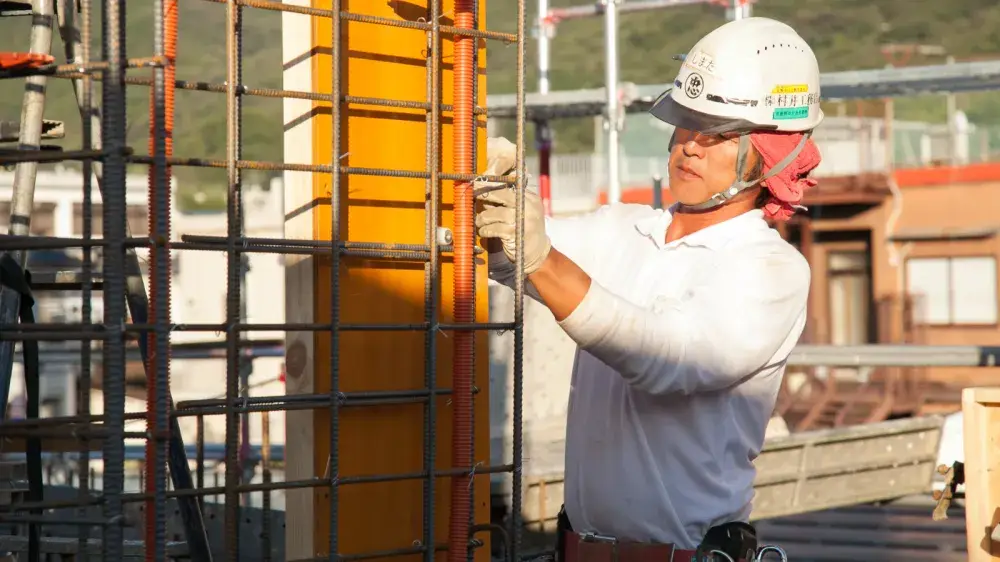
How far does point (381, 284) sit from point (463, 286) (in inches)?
11.0

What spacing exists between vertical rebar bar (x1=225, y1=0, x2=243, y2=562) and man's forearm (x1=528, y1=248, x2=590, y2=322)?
839 millimetres

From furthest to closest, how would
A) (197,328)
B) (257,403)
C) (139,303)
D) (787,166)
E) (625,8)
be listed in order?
(625,8), (139,303), (787,166), (257,403), (197,328)

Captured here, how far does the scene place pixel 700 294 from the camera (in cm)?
387

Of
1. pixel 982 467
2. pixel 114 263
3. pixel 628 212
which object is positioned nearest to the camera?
pixel 114 263

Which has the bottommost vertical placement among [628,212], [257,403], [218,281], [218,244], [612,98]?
[218,281]

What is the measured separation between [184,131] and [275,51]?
7533 millimetres

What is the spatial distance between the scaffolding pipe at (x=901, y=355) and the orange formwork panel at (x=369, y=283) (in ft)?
18.8

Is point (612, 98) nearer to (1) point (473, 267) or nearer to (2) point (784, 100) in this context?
→ (2) point (784, 100)

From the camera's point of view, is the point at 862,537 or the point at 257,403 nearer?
the point at 257,403

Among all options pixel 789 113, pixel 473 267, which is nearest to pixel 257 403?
pixel 473 267

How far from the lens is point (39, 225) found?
1640 inches

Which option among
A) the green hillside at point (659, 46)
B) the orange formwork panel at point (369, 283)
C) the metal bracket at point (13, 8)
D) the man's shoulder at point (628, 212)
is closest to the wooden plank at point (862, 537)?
the man's shoulder at point (628, 212)

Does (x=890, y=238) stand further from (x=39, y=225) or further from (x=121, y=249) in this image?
(x=121, y=249)

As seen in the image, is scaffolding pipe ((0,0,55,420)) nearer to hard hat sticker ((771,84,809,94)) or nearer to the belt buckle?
the belt buckle
